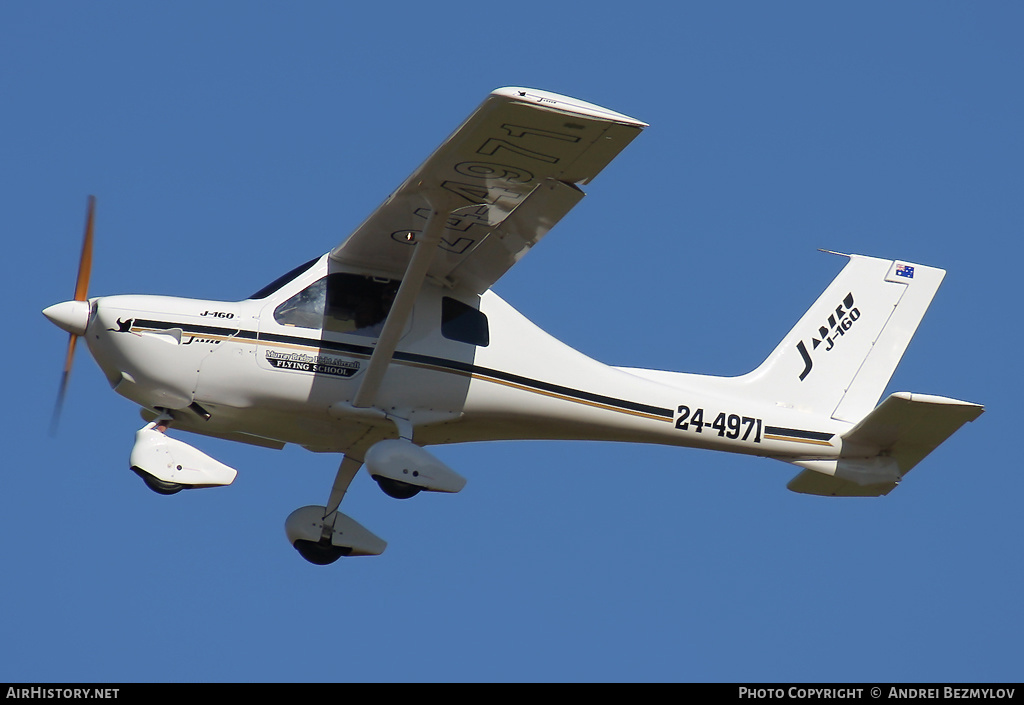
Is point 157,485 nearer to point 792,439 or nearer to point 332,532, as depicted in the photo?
point 332,532

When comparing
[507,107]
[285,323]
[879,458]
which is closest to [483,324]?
[285,323]

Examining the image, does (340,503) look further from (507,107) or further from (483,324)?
(507,107)

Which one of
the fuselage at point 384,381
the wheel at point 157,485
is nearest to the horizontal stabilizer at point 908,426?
the fuselage at point 384,381

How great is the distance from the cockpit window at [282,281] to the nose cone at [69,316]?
1.42 meters

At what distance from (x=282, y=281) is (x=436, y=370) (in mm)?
1530

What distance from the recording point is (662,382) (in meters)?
13.4

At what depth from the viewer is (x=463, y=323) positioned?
12.6 m

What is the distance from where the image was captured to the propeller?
11.8m

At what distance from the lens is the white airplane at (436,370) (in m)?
11.3

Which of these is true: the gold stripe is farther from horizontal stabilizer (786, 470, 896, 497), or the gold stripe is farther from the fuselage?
horizontal stabilizer (786, 470, 896, 497)

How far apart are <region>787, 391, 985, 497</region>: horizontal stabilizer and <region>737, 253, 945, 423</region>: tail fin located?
0.59 metres

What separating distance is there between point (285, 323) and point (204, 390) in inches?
34.5

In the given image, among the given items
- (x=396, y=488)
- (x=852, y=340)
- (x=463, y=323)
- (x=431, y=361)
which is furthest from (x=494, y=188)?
(x=852, y=340)

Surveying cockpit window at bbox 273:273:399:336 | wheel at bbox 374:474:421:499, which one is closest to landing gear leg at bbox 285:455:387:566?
wheel at bbox 374:474:421:499
